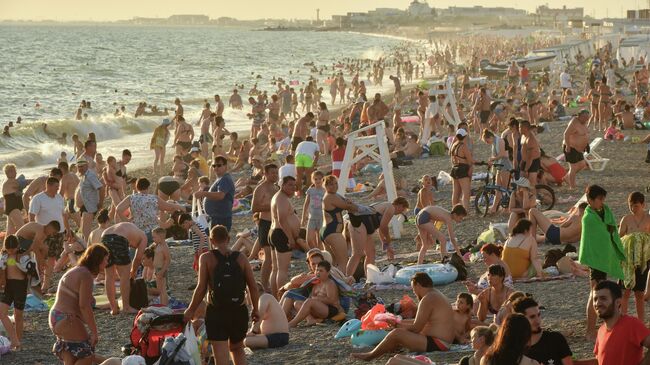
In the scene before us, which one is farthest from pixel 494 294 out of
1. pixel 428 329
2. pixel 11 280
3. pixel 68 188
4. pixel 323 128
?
pixel 323 128

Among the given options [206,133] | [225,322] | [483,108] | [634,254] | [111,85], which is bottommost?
[111,85]

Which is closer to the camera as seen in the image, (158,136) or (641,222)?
(641,222)

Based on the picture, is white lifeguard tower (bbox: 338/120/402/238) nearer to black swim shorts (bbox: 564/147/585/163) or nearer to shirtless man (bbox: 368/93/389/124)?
black swim shorts (bbox: 564/147/585/163)

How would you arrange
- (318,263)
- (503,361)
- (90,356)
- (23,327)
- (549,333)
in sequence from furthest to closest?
(23,327), (318,263), (90,356), (549,333), (503,361)

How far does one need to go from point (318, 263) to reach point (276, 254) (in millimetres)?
1176

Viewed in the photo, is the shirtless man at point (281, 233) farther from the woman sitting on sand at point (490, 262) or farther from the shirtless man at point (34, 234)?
the shirtless man at point (34, 234)

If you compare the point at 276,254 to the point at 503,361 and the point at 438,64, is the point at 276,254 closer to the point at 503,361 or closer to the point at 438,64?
the point at 503,361

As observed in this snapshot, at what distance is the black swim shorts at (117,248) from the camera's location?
37.7ft

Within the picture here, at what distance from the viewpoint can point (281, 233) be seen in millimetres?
11273

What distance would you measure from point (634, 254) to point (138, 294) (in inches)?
202

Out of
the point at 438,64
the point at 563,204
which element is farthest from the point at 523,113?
the point at 438,64

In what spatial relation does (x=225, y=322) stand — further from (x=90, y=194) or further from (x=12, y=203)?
(x=12, y=203)

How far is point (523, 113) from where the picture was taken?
26.2m

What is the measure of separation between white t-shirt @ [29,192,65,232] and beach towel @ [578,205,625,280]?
263 inches
